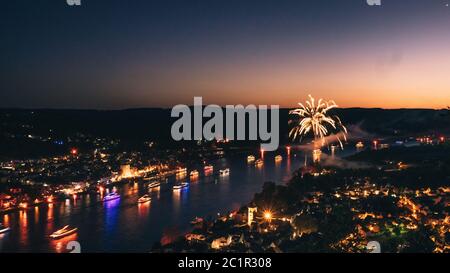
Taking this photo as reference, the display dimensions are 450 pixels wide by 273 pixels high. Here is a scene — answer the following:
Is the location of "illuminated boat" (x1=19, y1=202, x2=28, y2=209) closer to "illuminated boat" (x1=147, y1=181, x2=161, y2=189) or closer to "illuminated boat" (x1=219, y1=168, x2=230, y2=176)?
"illuminated boat" (x1=147, y1=181, x2=161, y2=189)

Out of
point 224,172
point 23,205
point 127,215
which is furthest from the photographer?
point 224,172

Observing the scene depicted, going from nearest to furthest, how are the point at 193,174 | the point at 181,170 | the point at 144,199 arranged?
1. the point at 144,199
2. the point at 193,174
3. the point at 181,170

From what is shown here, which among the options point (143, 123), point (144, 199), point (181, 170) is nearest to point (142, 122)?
point (143, 123)

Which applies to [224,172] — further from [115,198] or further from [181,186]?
[115,198]

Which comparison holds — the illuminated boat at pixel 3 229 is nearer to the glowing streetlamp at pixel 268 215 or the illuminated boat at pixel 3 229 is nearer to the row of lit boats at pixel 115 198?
the row of lit boats at pixel 115 198

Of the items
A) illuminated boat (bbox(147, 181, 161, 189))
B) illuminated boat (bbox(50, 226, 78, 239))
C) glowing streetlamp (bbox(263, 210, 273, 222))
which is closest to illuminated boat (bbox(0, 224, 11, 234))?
illuminated boat (bbox(50, 226, 78, 239))

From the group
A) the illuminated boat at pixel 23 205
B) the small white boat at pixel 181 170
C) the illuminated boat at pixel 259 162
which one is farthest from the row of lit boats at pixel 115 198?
the illuminated boat at pixel 259 162

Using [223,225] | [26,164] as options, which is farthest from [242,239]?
[26,164]

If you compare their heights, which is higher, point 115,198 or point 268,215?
point 268,215
